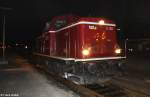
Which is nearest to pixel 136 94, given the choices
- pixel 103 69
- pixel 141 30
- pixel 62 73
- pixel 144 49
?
pixel 103 69

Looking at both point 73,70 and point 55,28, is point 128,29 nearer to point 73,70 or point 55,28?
point 55,28

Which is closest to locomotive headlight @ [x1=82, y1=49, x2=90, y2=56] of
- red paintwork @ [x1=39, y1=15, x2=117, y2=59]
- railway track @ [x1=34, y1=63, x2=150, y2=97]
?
red paintwork @ [x1=39, y1=15, x2=117, y2=59]

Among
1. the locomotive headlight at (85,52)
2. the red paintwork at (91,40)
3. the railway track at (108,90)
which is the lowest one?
the railway track at (108,90)

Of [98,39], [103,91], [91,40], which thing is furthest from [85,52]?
[103,91]

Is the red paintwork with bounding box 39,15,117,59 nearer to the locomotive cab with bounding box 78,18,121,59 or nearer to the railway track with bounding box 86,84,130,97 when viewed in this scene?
the locomotive cab with bounding box 78,18,121,59

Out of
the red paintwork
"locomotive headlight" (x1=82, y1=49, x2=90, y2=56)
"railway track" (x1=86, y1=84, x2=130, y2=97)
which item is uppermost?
the red paintwork

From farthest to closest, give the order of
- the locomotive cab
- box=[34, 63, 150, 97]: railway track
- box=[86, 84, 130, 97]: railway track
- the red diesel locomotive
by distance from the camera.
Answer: the locomotive cab → the red diesel locomotive → box=[86, 84, 130, 97]: railway track → box=[34, 63, 150, 97]: railway track

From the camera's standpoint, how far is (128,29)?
5212 centimetres

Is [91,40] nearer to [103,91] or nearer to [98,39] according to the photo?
[98,39]

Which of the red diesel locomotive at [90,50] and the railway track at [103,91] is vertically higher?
the red diesel locomotive at [90,50]

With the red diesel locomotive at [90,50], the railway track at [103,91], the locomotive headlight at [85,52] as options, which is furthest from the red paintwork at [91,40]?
the railway track at [103,91]

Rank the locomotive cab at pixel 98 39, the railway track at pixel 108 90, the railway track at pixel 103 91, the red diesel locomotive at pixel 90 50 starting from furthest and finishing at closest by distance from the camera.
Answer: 1. the locomotive cab at pixel 98 39
2. the red diesel locomotive at pixel 90 50
3. the railway track at pixel 108 90
4. the railway track at pixel 103 91

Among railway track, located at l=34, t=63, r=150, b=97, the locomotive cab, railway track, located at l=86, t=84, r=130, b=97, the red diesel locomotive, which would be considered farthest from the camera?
the locomotive cab

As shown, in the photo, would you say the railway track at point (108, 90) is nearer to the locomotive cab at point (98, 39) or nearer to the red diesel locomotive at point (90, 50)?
the red diesel locomotive at point (90, 50)
